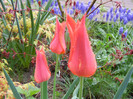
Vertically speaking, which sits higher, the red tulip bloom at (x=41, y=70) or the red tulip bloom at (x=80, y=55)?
the red tulip bloom at (x=80, y=55)

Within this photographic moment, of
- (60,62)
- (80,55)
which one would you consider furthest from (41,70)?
(60,62)

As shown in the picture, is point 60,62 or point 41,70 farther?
point 60,62

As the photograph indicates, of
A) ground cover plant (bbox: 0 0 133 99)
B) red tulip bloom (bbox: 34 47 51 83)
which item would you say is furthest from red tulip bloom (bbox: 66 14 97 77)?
red tulip bloom (bbox: 34 47 51 83)

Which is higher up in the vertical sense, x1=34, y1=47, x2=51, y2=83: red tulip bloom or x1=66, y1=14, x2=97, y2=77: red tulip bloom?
x1=66, y1=14, x2=97, y2=77: red tulip bloom

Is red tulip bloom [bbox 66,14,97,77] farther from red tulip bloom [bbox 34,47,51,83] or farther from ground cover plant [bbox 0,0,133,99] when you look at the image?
red tulip bloom [bbox 34,47,51,83]

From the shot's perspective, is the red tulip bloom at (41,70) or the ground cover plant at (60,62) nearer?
the ground cover plant at (60,62)

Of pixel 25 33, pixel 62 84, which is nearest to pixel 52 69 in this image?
pixel 62 84

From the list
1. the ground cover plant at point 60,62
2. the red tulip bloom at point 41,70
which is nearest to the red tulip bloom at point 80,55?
the ground cover plant at point 60,62

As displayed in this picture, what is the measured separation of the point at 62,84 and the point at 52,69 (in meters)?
0.29

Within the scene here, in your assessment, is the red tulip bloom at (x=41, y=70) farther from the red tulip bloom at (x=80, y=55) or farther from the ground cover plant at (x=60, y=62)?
the red tulip bloom at (x=80, y=55)

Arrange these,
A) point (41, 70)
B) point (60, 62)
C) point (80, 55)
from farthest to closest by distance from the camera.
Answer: point (60, 62)
point (41, 70)
point (80, 55)

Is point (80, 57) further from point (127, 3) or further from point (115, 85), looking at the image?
point (127, 3)

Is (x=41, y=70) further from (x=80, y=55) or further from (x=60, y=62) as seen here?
(x=60, y=62)

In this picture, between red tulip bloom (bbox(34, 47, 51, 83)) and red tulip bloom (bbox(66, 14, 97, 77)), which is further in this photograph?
red tulip bloom (bbox(34, 47, 51, 83))
